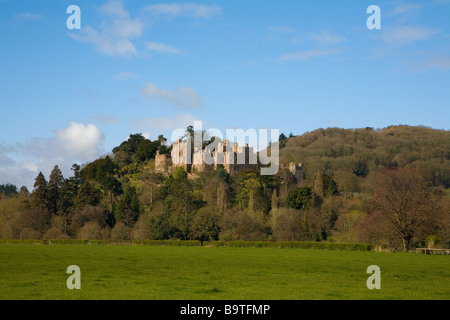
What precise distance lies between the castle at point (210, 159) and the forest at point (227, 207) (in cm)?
324

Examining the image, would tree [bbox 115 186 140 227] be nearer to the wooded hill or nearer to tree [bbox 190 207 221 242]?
tree [bbox 190 207 221 242]

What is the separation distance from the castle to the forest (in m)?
3.24

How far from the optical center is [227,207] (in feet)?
305

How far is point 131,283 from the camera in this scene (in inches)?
802

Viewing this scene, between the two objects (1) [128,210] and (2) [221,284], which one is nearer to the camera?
(2) [221,284]

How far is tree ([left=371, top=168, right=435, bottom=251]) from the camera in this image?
5244cm

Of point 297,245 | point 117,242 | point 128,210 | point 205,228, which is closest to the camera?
point 297,245

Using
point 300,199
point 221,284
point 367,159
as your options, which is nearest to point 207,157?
point 300,199

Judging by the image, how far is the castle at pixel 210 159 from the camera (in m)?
116

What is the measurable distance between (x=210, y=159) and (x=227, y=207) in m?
27.1

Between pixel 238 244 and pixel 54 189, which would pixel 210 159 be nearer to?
pixel 54 189

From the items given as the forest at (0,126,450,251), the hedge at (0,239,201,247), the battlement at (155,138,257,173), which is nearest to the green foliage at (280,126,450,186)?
the forest at (0,126,450,251)
